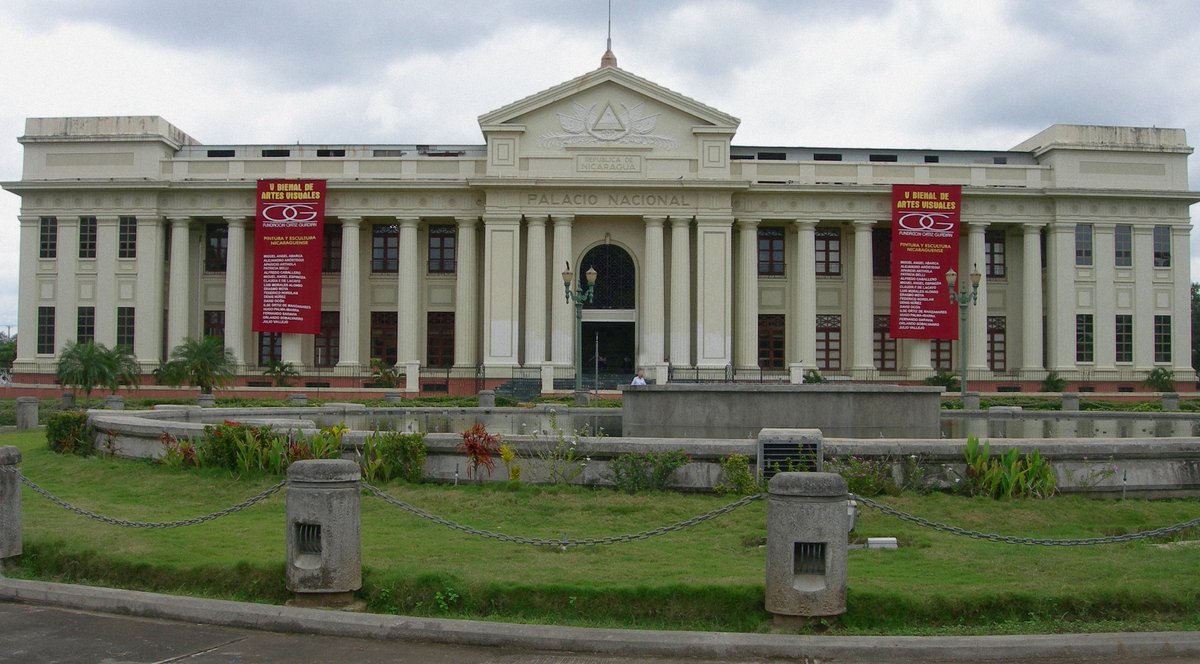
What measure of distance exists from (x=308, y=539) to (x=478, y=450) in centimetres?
428

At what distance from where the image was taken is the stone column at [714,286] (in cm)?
4566

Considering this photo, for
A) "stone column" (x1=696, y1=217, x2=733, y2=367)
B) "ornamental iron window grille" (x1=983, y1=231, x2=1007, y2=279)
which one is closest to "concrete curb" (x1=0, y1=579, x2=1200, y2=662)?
"stone column" (x1=696, y1=217, x2=733, y2=367)

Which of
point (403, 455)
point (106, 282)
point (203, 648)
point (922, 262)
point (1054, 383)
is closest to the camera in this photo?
point (203, 648)

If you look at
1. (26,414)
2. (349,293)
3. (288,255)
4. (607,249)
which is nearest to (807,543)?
(26,414)

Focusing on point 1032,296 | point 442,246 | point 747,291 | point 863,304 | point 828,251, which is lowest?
point 863,304

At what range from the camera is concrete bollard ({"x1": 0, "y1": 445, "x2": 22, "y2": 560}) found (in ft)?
28.6

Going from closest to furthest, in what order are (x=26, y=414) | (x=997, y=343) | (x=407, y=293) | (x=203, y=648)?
(x=203, y=648)
(x=26, y=414)
(x=407, y=293)
(x=997, y=343)

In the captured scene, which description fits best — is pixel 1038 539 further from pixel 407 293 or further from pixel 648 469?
pixel 407 293

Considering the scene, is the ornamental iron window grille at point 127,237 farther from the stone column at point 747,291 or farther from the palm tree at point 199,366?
the stone column at point 747,291

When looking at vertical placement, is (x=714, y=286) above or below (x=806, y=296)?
above

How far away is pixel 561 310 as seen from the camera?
1804 inches

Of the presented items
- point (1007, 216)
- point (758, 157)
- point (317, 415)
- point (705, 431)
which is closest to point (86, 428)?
point (317, 415)

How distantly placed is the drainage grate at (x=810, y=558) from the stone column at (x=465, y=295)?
40.7 meters

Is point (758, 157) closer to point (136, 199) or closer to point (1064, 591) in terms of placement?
point (136, 199)
